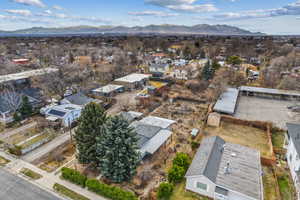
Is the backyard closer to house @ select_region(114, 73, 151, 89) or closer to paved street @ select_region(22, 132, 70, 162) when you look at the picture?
paved street @ select_region(22, 132, 70, 162)

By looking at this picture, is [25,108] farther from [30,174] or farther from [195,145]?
[195,145]

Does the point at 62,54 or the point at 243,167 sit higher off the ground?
the point at 62,54

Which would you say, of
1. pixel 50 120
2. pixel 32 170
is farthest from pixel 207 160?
pixel 50 120

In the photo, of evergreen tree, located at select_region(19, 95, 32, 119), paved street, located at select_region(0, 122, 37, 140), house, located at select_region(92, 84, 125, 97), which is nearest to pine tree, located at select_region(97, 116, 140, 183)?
paved street, located at select_region(0, 122, 37, 140)

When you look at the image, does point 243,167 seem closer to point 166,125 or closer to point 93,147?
point 166,125

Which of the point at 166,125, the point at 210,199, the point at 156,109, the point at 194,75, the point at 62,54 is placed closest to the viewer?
the point at 210,199

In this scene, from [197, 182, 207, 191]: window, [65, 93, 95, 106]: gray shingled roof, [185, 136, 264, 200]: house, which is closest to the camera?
[185, 136, 264, 200]: house

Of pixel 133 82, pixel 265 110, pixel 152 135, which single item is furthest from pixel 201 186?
pixel 133 82

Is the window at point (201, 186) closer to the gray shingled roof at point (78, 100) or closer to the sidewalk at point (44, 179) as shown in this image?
the sidewalk at point (44, 179)
